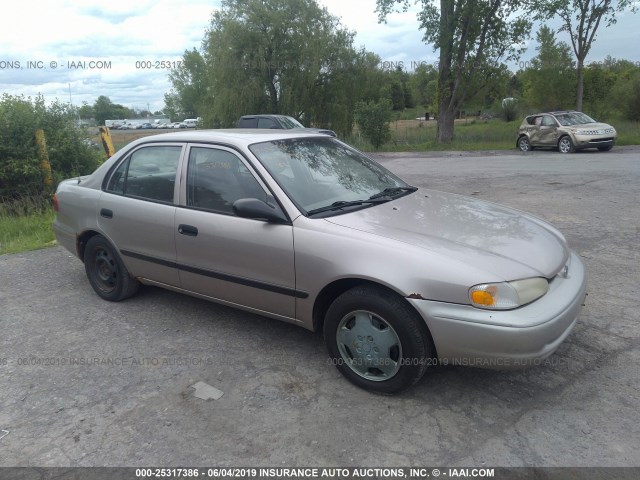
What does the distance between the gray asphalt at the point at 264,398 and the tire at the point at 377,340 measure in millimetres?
131

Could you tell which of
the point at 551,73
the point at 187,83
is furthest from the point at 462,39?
the point at 187,83

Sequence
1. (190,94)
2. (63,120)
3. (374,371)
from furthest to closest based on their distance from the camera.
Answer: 1. (190,94)
2. (63,120)
3. (374,371)

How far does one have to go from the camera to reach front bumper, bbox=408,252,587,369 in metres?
2.73

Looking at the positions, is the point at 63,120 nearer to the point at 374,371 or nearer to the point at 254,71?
the point at 374,371

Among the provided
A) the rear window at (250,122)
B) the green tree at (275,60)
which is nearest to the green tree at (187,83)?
the green tree at (275,60)

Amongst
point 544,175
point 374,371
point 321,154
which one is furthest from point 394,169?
point 374,371

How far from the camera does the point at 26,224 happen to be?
8.65 metres

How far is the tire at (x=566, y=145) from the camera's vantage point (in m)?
18.2

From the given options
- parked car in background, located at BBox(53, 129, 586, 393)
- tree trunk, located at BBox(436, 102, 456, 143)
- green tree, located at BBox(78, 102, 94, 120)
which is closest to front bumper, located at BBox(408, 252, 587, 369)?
parked car in background, located at BBox(53, 129, 586, 393)

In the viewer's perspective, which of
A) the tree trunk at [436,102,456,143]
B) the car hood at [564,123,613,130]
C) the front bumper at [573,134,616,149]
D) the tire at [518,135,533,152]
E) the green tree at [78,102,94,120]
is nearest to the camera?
the green tree at [78,102,94,120]

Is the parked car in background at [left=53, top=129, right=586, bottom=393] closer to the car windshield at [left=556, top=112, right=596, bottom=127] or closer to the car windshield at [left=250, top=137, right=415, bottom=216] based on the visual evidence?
the car windshield at [left=250, top=137, right=415, bottom=216]

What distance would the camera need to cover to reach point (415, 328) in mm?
2924

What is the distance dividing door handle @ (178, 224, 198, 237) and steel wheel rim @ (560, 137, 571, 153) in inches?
700

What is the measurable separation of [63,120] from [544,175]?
1074 centimetres
